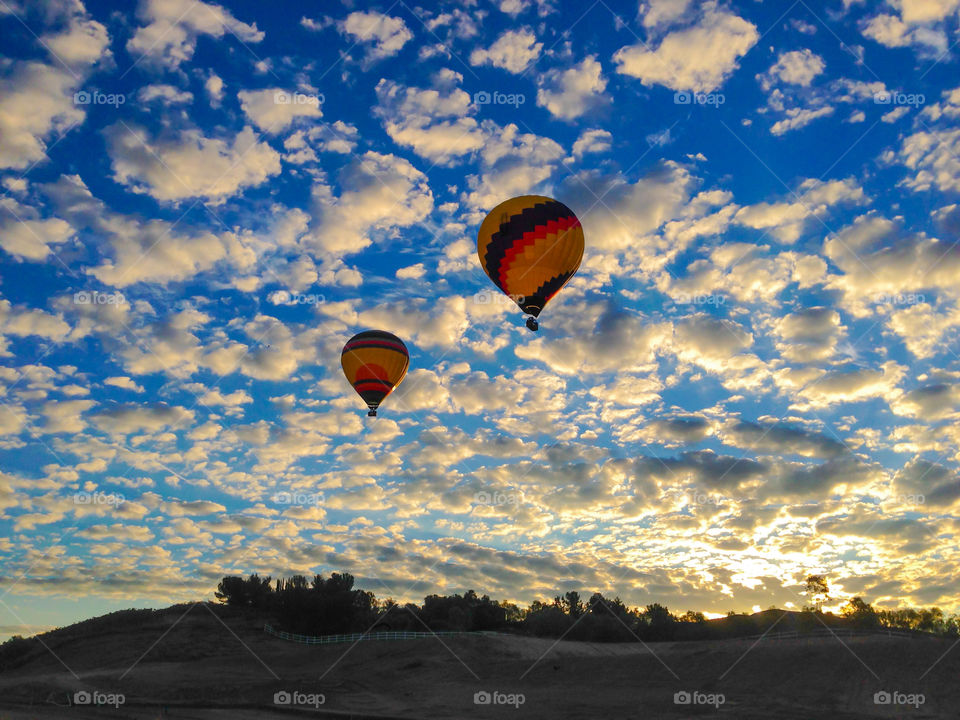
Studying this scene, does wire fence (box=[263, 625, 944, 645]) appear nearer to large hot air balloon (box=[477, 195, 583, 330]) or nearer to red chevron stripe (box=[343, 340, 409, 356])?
red chevron stripe (box=[343, 340, 409, 356])

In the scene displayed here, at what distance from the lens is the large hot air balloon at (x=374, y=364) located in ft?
144

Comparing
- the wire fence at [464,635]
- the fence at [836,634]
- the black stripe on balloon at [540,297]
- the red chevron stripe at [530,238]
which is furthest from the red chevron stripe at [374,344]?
the fence at [836,634]

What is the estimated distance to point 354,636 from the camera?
7106cm

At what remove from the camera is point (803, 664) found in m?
42.0

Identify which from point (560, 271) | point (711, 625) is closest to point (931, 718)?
point (560, 271)

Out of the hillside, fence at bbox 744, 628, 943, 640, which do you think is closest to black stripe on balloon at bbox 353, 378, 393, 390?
the hillside

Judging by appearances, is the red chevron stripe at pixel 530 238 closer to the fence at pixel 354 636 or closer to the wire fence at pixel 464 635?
the wire fence at pixel 464 635

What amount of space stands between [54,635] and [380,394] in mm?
64990

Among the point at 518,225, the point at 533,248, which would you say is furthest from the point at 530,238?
the point at 518,225

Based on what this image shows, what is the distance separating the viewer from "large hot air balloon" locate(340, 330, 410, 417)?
4388 centimetres

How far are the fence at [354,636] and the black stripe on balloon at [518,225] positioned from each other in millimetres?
40470

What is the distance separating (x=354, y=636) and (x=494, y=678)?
2566cm

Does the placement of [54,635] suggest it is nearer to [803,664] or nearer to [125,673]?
[125,673]

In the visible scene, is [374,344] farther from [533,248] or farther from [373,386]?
[533,248]
